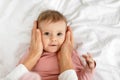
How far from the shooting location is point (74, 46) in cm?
133

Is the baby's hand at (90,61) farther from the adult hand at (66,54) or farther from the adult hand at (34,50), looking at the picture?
the adult hand at (34,50)

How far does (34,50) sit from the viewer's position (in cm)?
122

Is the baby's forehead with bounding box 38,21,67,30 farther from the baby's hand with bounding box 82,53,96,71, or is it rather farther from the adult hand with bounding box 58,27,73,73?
the baby's hand with bounding box 82,53,96,71

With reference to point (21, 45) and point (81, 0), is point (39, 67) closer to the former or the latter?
point (21, 45)

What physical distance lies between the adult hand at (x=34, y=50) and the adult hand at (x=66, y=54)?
91mm

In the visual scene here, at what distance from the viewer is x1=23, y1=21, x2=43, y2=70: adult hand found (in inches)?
46.5

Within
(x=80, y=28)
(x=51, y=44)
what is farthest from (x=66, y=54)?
(x=80, y=28)

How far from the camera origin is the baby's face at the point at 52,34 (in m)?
1.19

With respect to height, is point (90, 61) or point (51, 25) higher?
point (51, 25)

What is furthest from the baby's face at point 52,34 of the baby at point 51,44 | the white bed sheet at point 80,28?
the white bed sheet at point 80,28

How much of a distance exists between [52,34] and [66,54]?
105 mm

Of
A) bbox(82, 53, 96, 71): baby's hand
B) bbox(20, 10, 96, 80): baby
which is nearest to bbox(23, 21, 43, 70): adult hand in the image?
bbox(20, 10, 96, 80): baby

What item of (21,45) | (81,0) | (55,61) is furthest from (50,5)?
(55,61)

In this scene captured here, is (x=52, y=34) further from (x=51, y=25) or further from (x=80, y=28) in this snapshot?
(x=80, y=28)
